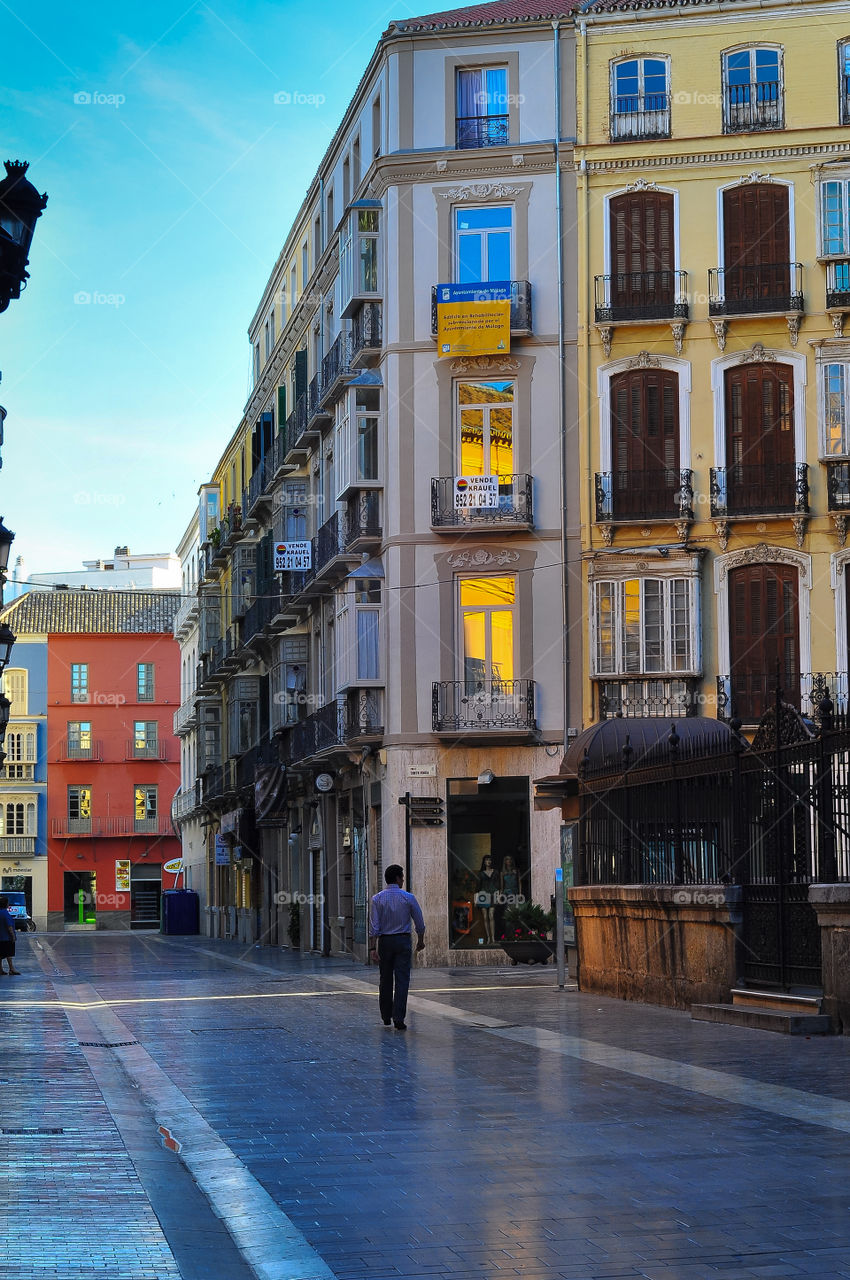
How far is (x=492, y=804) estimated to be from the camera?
115 feet

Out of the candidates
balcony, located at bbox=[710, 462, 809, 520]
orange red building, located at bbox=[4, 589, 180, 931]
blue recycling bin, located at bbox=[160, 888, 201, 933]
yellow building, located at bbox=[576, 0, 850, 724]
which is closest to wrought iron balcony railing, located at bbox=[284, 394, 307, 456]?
yellow building, located at bbox=[576, 0, 850, 724]

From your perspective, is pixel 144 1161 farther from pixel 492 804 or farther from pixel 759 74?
pixel 759 74

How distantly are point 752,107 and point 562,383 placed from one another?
669 cm

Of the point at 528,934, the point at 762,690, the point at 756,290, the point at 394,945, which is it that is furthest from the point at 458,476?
the point at 394,945

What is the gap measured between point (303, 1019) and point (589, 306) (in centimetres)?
1975

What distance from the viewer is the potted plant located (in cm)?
3206

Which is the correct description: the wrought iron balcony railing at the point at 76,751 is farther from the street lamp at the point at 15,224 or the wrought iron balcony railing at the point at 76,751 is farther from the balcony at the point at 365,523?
the street lamp at the point at 15,224

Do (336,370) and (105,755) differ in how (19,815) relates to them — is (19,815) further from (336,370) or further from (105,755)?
(336,370)

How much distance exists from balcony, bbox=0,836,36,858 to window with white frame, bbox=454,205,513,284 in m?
52.0

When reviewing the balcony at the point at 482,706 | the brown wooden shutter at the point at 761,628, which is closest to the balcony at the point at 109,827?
the balcony at the point at 482,706

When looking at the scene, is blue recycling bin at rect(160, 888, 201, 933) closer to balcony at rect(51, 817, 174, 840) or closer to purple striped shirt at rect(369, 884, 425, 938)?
balcony at rect(51, 817, 174, 840)

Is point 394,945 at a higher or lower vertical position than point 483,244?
lower

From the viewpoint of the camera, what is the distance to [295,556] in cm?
4206

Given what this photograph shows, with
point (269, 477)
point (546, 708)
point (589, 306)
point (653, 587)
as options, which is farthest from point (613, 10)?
point (269, 477)
